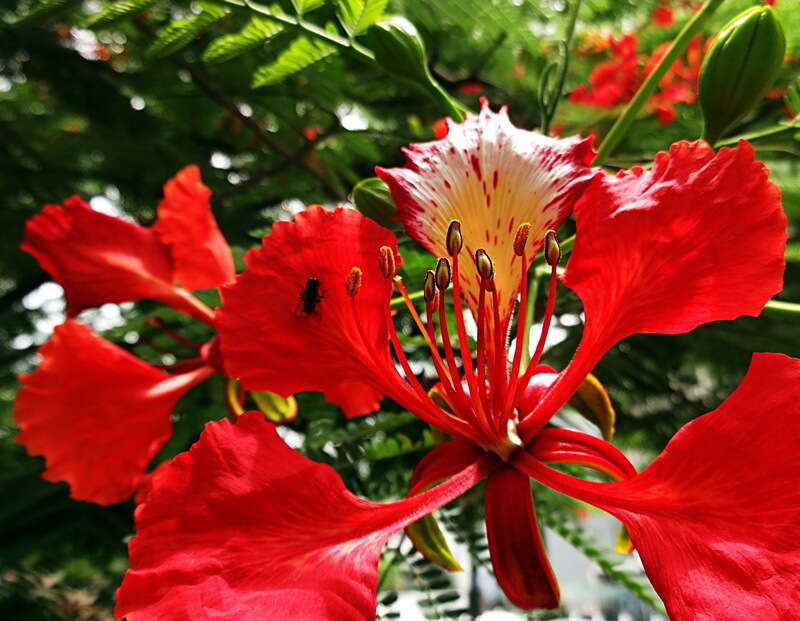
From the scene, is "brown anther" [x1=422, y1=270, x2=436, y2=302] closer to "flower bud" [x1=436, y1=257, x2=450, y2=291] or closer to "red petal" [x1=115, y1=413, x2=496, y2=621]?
"flower bud" [x1=436, y1=257, x2=450, y2=291]

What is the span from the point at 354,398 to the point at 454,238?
30cm

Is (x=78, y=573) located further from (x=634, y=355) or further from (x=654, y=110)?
(x=654, y=110)

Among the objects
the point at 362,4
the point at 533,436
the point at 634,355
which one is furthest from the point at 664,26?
the point at 533,436

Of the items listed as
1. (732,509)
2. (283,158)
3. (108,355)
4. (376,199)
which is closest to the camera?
(732,509)

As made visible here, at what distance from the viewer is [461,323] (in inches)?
27.1

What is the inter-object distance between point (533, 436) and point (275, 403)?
0.37 metres

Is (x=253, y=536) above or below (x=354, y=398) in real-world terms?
above

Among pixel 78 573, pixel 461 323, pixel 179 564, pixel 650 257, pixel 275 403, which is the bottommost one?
pixel 78 573

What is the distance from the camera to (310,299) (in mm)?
678

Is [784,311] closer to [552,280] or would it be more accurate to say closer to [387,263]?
[552,280]

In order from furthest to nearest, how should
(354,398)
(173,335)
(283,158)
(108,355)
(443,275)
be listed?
1. (283,158)
2. (173,335)
3. (108,355)
4. (354,398)
5. (443,275)

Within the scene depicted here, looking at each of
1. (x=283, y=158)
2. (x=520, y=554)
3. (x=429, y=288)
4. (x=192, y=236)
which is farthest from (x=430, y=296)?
(x=283, y=158)

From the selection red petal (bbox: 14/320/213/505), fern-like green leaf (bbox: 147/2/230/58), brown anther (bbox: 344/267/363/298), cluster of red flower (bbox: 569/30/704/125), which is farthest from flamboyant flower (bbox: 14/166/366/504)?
cluster of red flower (bbox: 569/30/704/125)

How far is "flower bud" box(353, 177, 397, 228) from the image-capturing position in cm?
77
